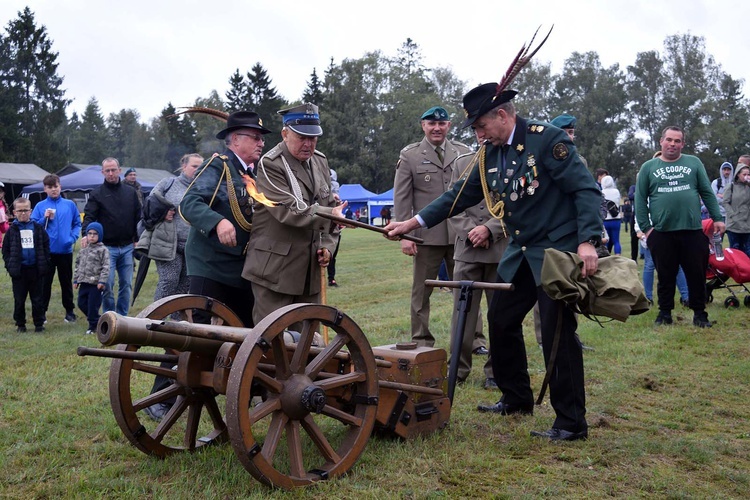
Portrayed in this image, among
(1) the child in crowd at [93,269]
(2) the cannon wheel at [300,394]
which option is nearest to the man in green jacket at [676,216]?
(2) the cannon wheel at [300,394]

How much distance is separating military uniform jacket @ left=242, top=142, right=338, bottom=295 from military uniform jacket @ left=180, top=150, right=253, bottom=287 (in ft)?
0.66

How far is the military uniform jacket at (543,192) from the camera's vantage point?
4761 millimetres

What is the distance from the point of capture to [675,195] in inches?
340

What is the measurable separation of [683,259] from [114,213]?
709 centimetres

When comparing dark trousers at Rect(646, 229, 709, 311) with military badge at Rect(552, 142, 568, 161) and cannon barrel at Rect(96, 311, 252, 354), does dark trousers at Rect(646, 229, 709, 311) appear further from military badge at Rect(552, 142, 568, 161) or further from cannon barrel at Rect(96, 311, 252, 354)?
cannon barrel at Rect(96, 311, 252, 354)

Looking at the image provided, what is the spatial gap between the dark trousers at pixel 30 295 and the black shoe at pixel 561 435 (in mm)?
7439

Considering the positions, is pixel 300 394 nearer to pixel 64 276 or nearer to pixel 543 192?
pixel 543 192

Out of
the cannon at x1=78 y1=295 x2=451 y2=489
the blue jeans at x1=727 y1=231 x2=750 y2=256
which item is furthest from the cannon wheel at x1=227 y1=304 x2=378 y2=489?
the blue jeans at x1=727 y1=231 x2=750 y2=256

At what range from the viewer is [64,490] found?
3.92 metres

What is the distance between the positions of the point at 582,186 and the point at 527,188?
1.12 ft

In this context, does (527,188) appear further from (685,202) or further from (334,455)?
(685,202)

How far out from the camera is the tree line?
61781mm

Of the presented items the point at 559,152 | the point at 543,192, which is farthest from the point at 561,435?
the point at 559,152

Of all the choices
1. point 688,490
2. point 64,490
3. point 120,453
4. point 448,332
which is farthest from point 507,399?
point 448,332
